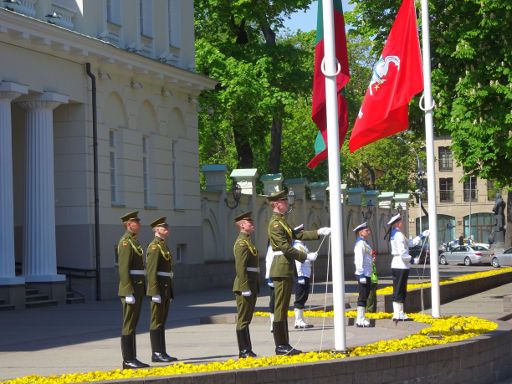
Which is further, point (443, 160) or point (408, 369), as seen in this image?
point (443, 160)

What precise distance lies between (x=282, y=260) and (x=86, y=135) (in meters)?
19.8

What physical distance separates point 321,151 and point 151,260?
2.52m

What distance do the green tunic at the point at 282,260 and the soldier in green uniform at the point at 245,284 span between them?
0.26 meters

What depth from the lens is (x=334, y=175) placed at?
562 inches

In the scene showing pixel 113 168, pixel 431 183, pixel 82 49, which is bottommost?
pixel 431 183

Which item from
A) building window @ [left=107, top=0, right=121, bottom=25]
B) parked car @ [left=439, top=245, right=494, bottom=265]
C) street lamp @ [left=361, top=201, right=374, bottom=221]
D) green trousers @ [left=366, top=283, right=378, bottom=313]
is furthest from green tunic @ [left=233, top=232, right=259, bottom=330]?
parked car @ [left=439, top=245, right=494, bottom=265]

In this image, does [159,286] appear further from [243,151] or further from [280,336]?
[243,151]

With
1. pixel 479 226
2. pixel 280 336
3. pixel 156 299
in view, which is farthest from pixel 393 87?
pixel 479 226

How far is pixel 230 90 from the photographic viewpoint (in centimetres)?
4822

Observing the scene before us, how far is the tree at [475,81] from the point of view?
36.9 m

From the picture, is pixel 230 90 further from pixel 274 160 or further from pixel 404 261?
pixel 404 261

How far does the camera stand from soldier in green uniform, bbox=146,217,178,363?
634 inches

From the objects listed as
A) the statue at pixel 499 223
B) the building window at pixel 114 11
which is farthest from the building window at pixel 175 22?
the statue at pixel 499 223

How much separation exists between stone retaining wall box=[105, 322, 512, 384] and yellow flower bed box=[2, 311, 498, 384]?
0.30 m
